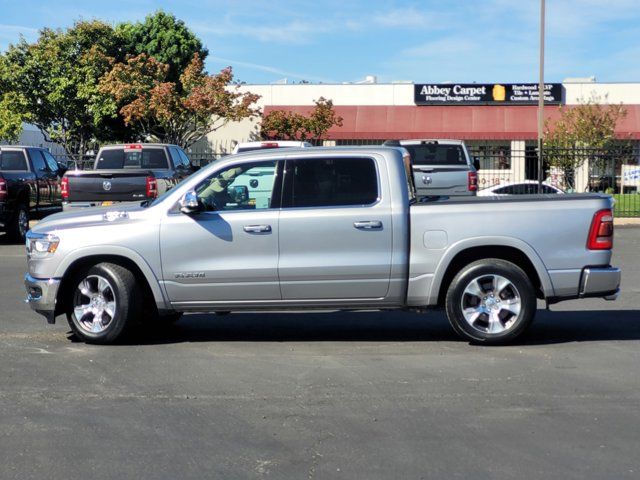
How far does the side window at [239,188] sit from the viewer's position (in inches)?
339

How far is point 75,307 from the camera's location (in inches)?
345

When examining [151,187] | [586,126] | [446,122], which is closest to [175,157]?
[151,187]

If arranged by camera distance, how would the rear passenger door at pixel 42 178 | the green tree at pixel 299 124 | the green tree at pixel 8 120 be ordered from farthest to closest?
the green tree at pixel 299 124
the green tree at pixel 8 120
the rear passenger door at pixel 42 178

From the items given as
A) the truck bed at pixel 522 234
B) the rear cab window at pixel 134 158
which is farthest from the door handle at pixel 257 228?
the rear cab window at pixel 134 158

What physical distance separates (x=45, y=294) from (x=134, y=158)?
10.9 meters

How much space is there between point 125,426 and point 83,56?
40274 mm

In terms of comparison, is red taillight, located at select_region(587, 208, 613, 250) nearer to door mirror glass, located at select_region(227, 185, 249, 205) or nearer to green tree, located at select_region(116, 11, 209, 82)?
door mirror glass, located at select_region(227, 185, 249, 205)

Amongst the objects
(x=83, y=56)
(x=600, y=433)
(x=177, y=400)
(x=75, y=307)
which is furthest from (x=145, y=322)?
(x=83, y=56)

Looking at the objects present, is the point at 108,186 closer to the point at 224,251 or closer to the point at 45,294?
the point at 45,294

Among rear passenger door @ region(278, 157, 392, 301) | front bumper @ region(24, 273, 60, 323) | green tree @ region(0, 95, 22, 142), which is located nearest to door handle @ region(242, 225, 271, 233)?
rear passenger door @ region(278, 157, 392, 301)

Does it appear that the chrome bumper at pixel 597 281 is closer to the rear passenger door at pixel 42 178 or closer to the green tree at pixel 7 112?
the rear passenger door at pixel 42 178

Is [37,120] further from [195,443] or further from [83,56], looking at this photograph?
[195,443]

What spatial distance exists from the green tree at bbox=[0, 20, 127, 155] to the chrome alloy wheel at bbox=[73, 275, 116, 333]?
35334 millimetres

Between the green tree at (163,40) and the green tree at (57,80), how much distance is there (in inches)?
287
